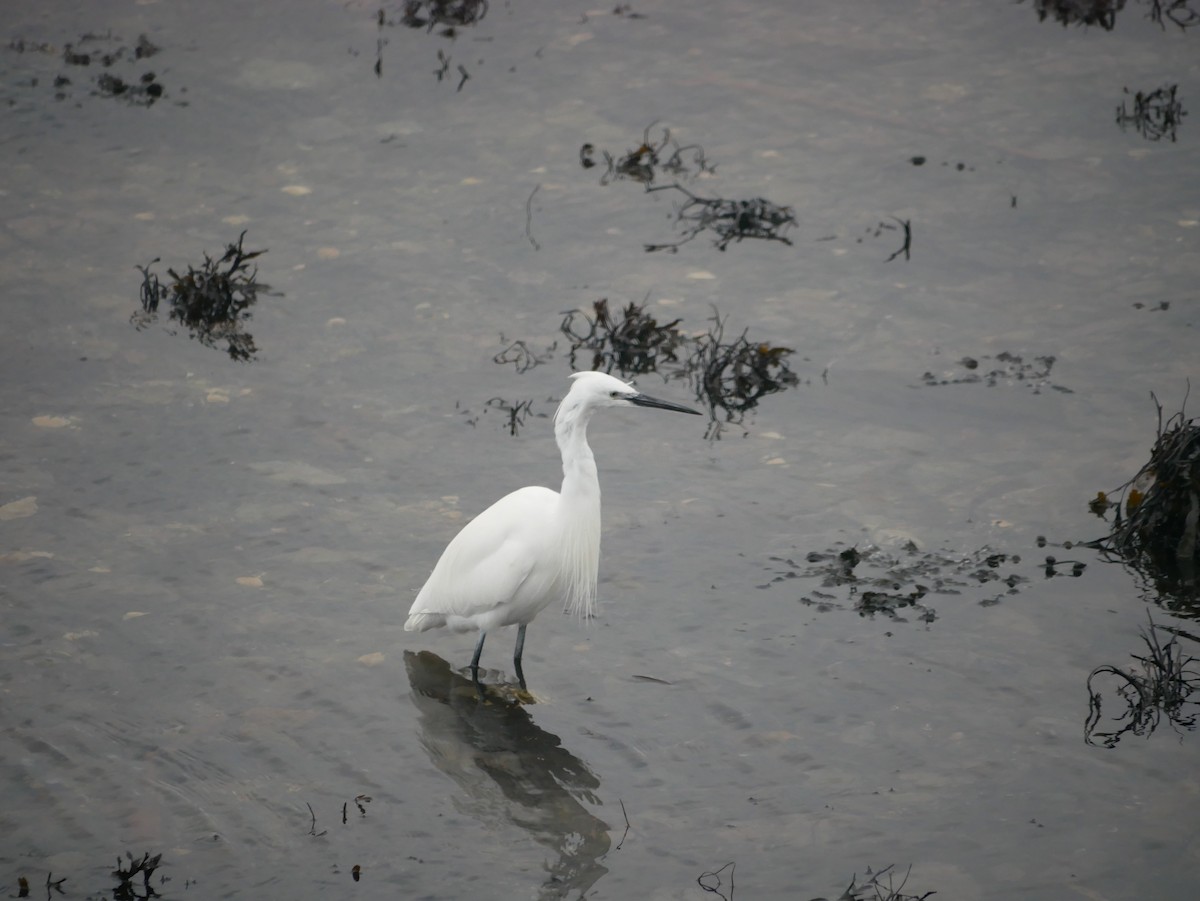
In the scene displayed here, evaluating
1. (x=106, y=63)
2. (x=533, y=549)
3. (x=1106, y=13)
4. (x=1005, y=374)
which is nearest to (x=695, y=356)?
(x=1005, y=374)

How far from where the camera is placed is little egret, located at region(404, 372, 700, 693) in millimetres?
6727

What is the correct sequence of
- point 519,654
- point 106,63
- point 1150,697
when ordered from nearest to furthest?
point 1150,697
point 519,654
point 106,63

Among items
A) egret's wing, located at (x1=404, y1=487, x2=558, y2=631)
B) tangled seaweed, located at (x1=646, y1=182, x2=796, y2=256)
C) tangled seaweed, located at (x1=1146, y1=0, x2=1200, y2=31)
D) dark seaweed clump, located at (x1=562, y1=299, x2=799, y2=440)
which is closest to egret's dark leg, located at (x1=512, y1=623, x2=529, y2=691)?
egret's wing, located at (x1=404, y1=487, x2=558, y2=631)

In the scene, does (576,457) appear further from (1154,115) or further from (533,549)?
(1154,115)

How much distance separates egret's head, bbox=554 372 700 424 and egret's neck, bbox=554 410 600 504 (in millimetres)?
25

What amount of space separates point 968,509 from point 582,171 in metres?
5.90

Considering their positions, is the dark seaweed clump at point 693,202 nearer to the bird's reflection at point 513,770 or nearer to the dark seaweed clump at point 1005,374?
the dark seaweed clump at point 1005,374

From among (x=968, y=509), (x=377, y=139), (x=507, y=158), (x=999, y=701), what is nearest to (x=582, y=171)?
(x=507, y=158)

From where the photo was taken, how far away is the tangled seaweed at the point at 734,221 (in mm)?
11820

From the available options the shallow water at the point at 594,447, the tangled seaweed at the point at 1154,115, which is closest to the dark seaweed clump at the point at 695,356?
the shallow water at the point at 594,447

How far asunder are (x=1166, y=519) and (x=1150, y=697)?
1.56 metres

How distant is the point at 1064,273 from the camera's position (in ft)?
36.4

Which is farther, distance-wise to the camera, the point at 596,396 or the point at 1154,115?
the point at 1154,115

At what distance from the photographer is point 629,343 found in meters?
10.2
